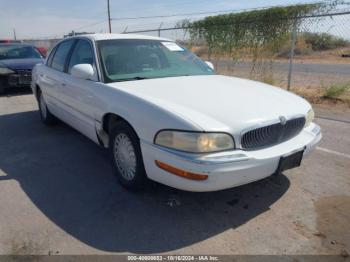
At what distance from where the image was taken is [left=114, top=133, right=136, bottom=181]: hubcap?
3268mm

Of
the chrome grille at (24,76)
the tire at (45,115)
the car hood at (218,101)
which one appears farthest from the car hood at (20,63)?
the car hood at (218,101)

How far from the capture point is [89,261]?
7.98 feet

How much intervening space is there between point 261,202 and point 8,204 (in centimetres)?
244

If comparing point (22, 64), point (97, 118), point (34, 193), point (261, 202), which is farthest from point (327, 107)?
point (22, 64)

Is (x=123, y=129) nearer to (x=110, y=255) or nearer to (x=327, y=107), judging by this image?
(x=110, y=255)

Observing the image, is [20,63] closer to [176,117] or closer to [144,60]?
Result: [144,60]

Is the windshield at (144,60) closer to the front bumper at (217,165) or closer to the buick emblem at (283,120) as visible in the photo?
the front bumper at (217,165)

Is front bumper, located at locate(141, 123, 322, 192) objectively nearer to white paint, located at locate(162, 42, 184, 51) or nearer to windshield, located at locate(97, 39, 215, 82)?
windshield, located at locate(97, 39, 215, 82)

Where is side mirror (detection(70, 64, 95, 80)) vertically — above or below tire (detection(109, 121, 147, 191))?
above

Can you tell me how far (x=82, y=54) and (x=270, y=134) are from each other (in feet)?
8.82

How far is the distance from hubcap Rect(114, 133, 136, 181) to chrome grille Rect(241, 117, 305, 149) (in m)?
1.09

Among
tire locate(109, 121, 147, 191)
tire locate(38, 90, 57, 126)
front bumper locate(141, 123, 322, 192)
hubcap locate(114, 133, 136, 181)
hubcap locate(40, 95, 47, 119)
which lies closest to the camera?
front bumper locate(141, 123, 322, 192)

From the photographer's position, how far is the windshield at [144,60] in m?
3.78

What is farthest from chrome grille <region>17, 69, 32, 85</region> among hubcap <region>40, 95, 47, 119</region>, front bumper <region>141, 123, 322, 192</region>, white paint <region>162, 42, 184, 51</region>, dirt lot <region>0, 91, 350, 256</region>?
front bumper <region>141, 123, 322, 192</region>
